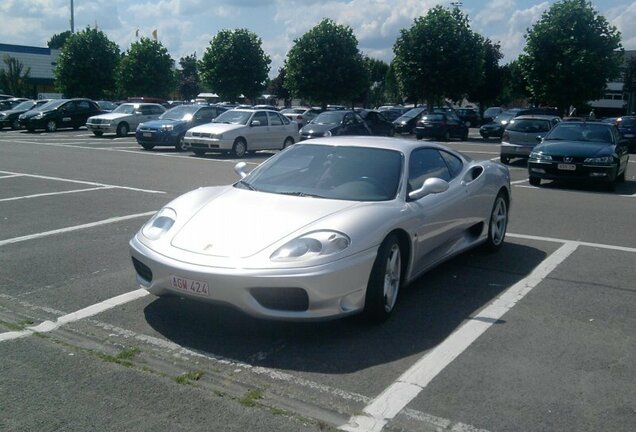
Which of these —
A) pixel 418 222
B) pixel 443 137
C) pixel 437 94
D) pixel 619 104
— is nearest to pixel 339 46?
pixel 437 94

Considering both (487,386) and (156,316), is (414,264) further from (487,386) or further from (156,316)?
(156,316)

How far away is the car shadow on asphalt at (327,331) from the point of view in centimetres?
491

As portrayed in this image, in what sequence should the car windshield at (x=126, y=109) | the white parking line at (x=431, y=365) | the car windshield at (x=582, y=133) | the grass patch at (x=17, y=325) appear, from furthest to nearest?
the car windshield at (x=126, y=109) → the car windshield at (x=582, y=133) → the grass patch at (x=17, y=325) → the white parking line at (x=431, y=365)

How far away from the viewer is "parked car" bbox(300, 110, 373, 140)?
25703 millimetres

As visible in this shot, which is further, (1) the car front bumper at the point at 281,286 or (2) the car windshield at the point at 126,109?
(2) the car windshield at the point at 126,109

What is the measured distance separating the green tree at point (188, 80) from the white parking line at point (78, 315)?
77.1 meters

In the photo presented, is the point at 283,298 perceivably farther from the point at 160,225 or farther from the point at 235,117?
the point at 235,117

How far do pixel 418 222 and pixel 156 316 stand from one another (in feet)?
7.65

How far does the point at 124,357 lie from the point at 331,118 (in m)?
22.2

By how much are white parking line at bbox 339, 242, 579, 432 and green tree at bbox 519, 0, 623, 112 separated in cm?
3189

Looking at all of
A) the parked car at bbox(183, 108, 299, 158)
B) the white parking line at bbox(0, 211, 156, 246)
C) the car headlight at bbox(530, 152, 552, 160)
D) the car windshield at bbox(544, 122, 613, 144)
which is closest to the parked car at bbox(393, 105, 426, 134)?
the parked car at bbox(183, 108, 299, 158)

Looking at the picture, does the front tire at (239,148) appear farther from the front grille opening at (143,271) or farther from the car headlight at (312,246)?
the car headlight at (312,246)

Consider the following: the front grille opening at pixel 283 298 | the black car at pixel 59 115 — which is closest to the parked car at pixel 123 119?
the black car at pixel 59 115

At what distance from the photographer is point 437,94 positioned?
40.2 m
